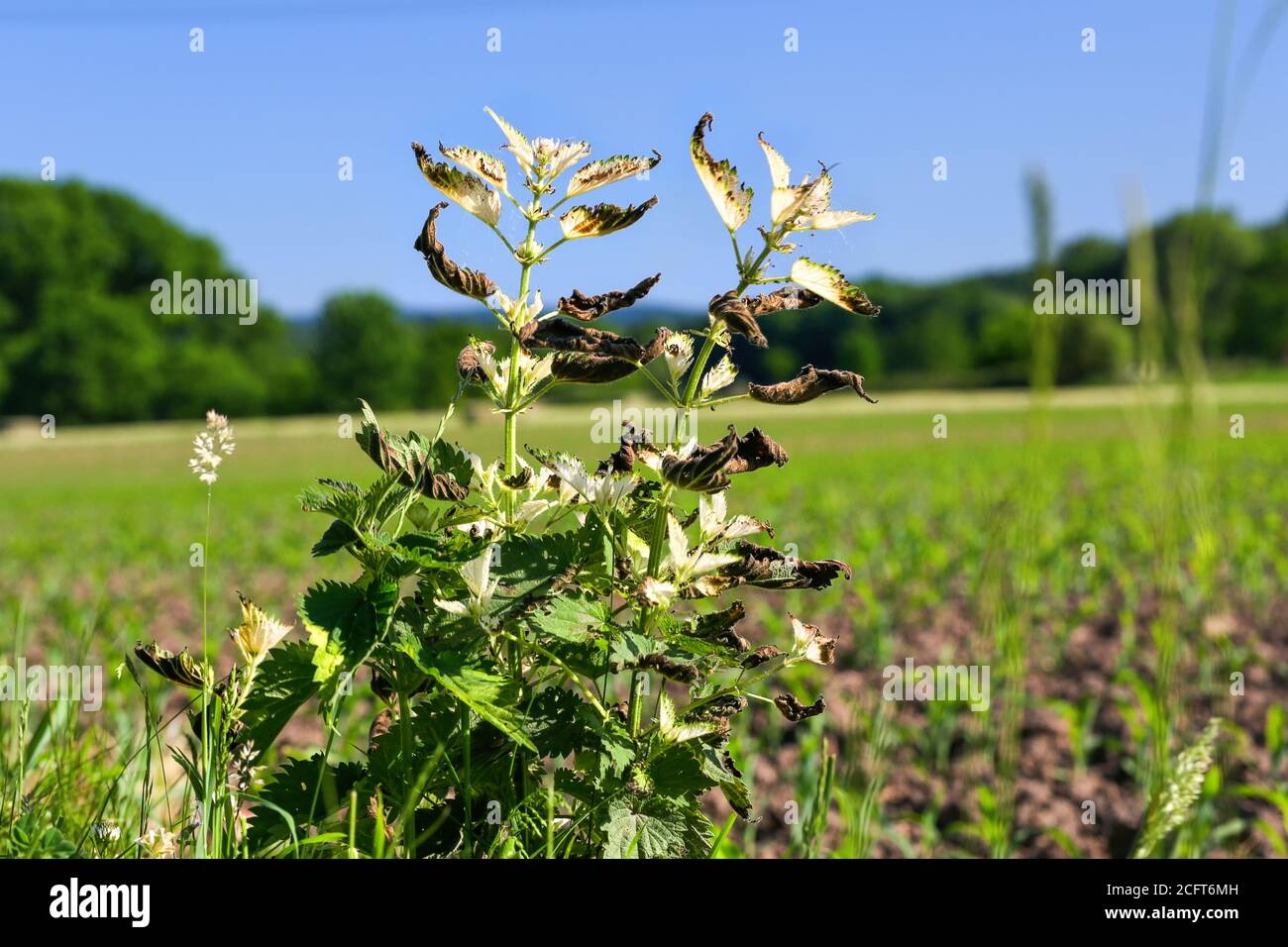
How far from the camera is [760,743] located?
15.5ft

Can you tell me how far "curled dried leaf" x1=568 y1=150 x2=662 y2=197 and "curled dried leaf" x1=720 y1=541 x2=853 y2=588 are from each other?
588 millimetres

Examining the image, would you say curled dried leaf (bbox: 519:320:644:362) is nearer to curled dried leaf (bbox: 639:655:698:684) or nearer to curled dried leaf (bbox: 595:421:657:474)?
curled dried leaf (bbox: 595:421:657:474)

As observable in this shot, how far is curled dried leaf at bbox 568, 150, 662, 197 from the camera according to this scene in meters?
1.59

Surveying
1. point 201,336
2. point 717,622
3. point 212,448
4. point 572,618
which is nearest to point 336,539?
point 212,448

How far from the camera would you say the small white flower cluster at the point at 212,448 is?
137 centimetres

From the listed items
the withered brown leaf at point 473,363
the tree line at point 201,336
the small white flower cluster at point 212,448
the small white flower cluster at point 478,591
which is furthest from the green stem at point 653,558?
the tree line at point 201,336

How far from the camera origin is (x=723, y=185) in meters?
1.49

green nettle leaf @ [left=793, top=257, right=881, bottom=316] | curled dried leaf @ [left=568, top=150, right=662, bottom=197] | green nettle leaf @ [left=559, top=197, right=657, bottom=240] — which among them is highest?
curled dried leaf @ [left=568, top=150, right=662, bottom=197]

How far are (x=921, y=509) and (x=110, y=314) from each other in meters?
51.3

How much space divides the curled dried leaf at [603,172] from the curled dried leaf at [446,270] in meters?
0.19

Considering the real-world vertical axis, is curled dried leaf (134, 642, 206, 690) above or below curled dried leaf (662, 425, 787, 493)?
below

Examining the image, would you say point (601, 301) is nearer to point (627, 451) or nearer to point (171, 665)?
point (627, 451)

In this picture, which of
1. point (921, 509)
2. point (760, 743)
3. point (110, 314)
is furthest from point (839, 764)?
point (110, 314)

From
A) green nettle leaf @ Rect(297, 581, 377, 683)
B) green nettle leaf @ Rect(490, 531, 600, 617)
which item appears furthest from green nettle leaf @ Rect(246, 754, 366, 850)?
green nettle leaf @ Rect(490, 531, 600, 617)
